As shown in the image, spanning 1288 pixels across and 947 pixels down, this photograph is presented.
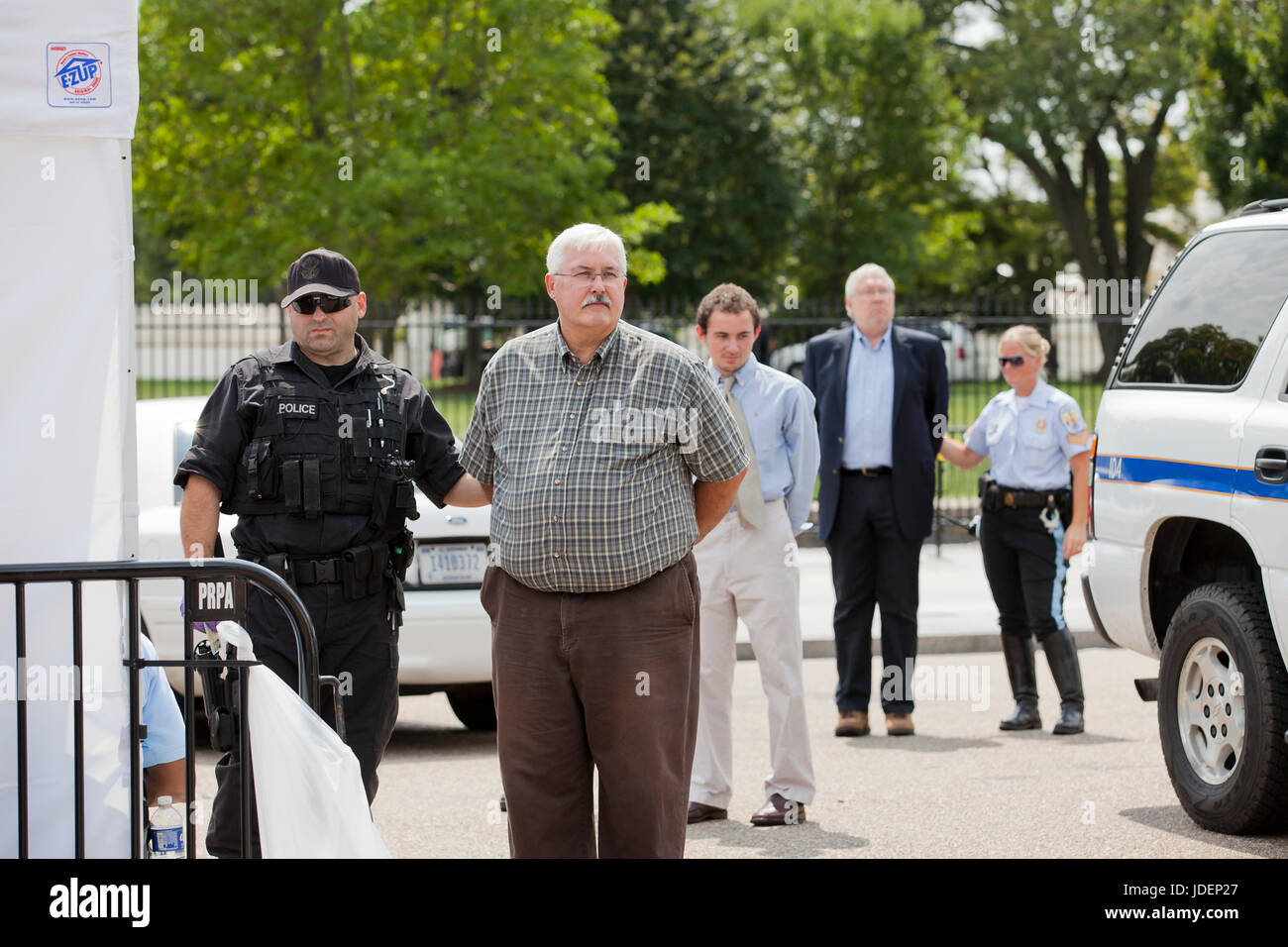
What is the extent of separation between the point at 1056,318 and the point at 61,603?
13.5 m

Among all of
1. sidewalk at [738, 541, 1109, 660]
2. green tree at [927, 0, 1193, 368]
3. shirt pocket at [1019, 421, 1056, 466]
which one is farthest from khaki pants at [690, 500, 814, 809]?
green tree at [927, 0, 1193, 368]

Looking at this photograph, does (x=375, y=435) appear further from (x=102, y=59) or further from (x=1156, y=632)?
(x=1156, y=632)

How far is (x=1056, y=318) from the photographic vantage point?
1628 centimetres

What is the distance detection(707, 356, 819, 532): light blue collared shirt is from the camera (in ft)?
22.5

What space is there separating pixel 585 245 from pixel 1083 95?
44.3m

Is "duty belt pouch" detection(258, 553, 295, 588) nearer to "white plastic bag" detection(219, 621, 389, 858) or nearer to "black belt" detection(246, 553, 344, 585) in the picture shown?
"black belt" detection(246, 553, 344, 585)

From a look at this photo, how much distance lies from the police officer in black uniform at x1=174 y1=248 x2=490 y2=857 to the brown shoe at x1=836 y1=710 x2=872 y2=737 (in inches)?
149

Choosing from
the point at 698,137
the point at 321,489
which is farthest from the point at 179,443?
the point at 698,137

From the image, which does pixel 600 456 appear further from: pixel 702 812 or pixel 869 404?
pixel 869 404

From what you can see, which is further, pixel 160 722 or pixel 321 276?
pixel 321 276

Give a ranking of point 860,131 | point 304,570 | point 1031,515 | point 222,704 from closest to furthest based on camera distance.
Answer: point 222,704 < point 304,570 < point 1031,515 < point 860,131

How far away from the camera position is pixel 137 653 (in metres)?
4.13
